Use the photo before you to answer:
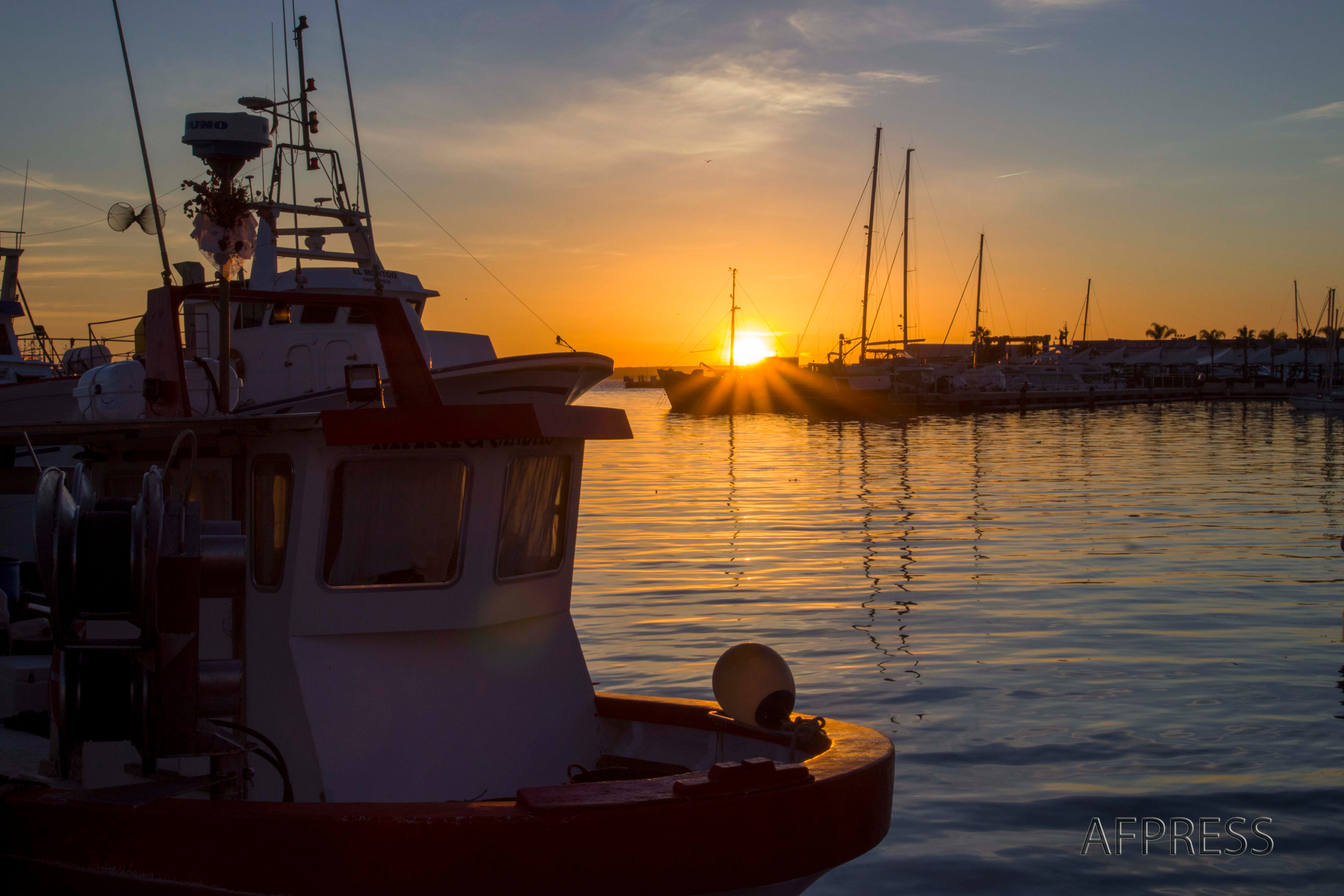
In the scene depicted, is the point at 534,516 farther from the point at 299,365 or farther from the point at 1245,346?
the point at 1245,346

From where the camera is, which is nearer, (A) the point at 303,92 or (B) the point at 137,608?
(B) the point at 137,608

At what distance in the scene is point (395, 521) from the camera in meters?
6.74

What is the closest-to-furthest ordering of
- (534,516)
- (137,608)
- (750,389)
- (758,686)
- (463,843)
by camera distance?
1. (137,608)
2. (463,843)
3. (758,686)
4. (534,516)
5. (750,389)

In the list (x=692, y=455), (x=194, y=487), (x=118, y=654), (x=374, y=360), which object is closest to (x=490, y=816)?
(x=118, y=654)

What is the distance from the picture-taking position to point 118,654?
17.3 feet

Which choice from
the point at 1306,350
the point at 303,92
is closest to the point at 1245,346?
the point at 1306,350

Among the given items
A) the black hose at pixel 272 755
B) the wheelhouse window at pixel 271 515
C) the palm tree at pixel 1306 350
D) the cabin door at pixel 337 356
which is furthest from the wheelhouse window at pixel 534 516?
the palm tree at pixel 1306 350

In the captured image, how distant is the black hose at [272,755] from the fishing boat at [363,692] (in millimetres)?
26

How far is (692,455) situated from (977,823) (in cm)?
4485

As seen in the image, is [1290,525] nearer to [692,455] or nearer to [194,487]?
[194,487]

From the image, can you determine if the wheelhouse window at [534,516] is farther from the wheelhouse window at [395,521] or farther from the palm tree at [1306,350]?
the palm tree at [1306,350]

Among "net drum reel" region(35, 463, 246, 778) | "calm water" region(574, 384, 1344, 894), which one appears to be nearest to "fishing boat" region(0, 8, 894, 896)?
"net drum reel" region(35, 463, 246, 778)

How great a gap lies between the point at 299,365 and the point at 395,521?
45.1 ft

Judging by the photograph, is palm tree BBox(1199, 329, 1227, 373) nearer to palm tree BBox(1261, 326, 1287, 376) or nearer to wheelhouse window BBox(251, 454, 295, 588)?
palm tree BBox(1261, 326, 1287, 376)
